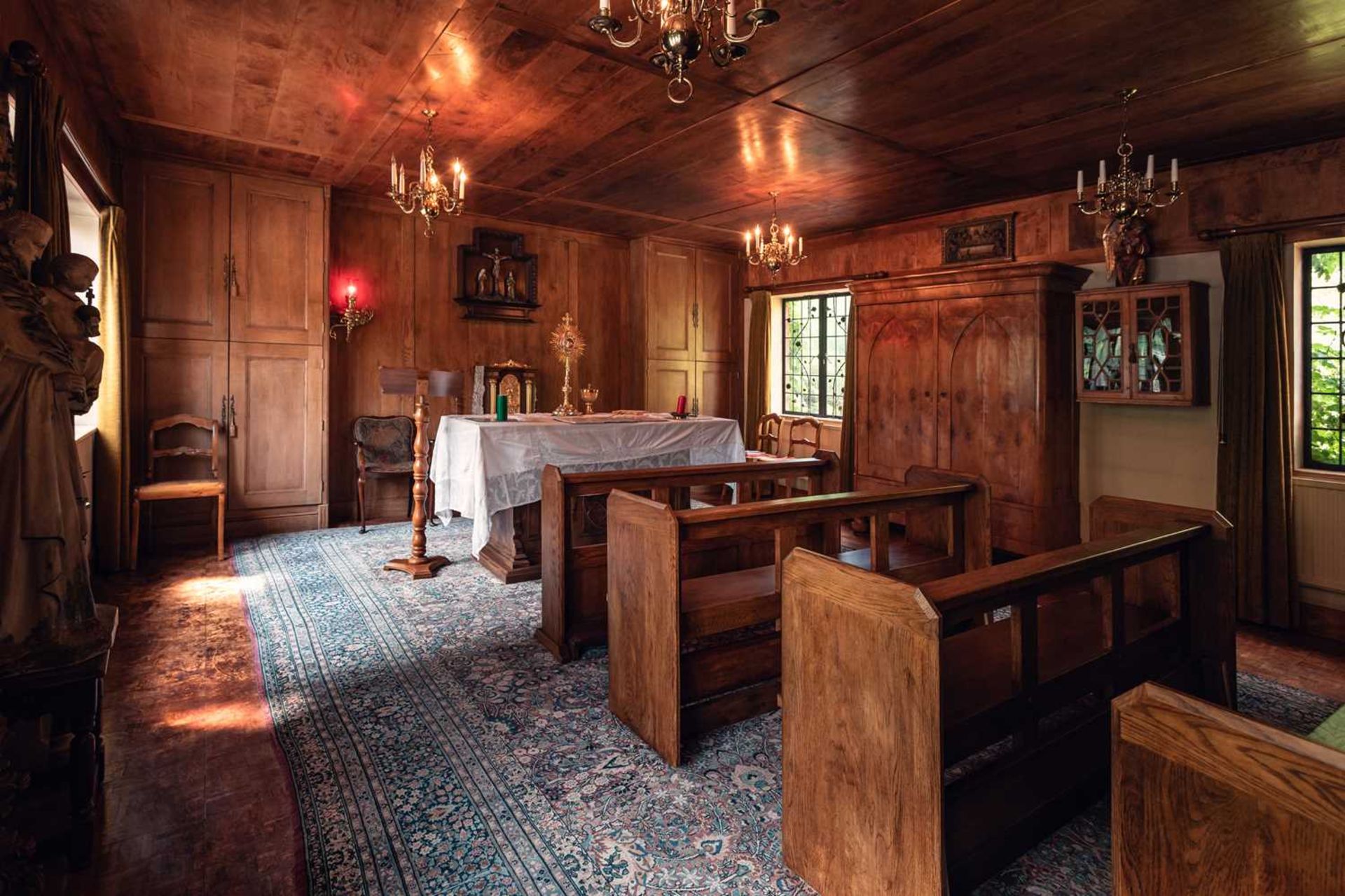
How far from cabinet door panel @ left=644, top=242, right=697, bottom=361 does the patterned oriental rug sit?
4950mm

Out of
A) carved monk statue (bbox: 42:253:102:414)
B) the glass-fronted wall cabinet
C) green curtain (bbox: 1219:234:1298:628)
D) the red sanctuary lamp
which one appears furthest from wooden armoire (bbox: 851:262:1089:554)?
carved monk statue (bbox: 42:253:102:414)

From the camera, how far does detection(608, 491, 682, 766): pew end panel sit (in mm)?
2449

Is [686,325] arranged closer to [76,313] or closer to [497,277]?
[497,277]

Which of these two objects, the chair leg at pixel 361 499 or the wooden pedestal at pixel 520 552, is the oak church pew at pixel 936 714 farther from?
the chair leg at pixel 361 499

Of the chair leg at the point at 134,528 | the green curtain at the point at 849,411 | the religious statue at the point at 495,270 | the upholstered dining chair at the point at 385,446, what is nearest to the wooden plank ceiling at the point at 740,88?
the religious statue at the point at 495,270

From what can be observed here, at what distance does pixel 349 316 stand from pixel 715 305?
169 inches

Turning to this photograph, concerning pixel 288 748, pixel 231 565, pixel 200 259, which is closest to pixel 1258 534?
pixel 288 748

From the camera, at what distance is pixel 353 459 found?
261 inches

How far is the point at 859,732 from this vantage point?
1.76 metres

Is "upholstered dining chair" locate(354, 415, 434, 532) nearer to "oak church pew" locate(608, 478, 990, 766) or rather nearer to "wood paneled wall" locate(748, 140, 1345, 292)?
"oak church pew" locate(608, 478, 990, 766)

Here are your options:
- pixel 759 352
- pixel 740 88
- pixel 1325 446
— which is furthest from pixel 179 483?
pixel 1325 446

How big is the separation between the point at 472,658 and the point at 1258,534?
4869 mm

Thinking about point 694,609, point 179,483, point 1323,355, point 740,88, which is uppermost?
point 740,88

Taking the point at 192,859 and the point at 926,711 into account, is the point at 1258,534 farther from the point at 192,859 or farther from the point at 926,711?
the point at 192,859
